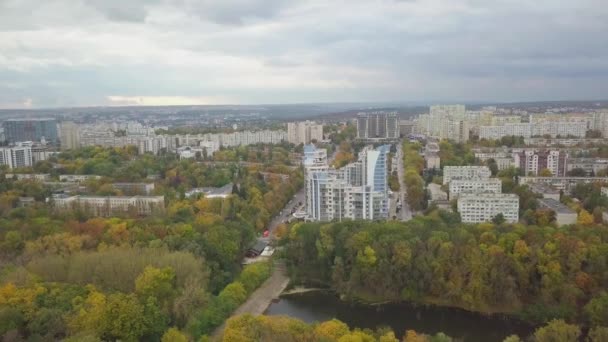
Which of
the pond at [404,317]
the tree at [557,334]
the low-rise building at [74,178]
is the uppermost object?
the low-rise building at [74,178]

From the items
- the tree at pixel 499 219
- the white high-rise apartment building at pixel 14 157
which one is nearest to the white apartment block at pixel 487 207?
the tree at pixel 499 219

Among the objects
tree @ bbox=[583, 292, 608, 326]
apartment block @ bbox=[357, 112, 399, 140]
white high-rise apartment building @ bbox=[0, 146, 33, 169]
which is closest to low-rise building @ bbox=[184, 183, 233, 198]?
tree @ bbox=[583, 292, 608, 326]

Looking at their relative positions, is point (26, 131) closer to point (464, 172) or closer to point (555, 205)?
point (464, 172)

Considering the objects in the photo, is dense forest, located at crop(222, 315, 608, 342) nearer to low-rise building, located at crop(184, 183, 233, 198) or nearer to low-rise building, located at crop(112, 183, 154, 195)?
low-rise building, located at crop(184, 183, 233, 198)

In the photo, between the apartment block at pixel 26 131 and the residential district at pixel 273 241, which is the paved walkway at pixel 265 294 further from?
the apartment block at pixel 26 131

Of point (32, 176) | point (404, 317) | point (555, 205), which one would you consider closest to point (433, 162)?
point (555, 205)

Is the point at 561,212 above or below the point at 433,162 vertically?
below
